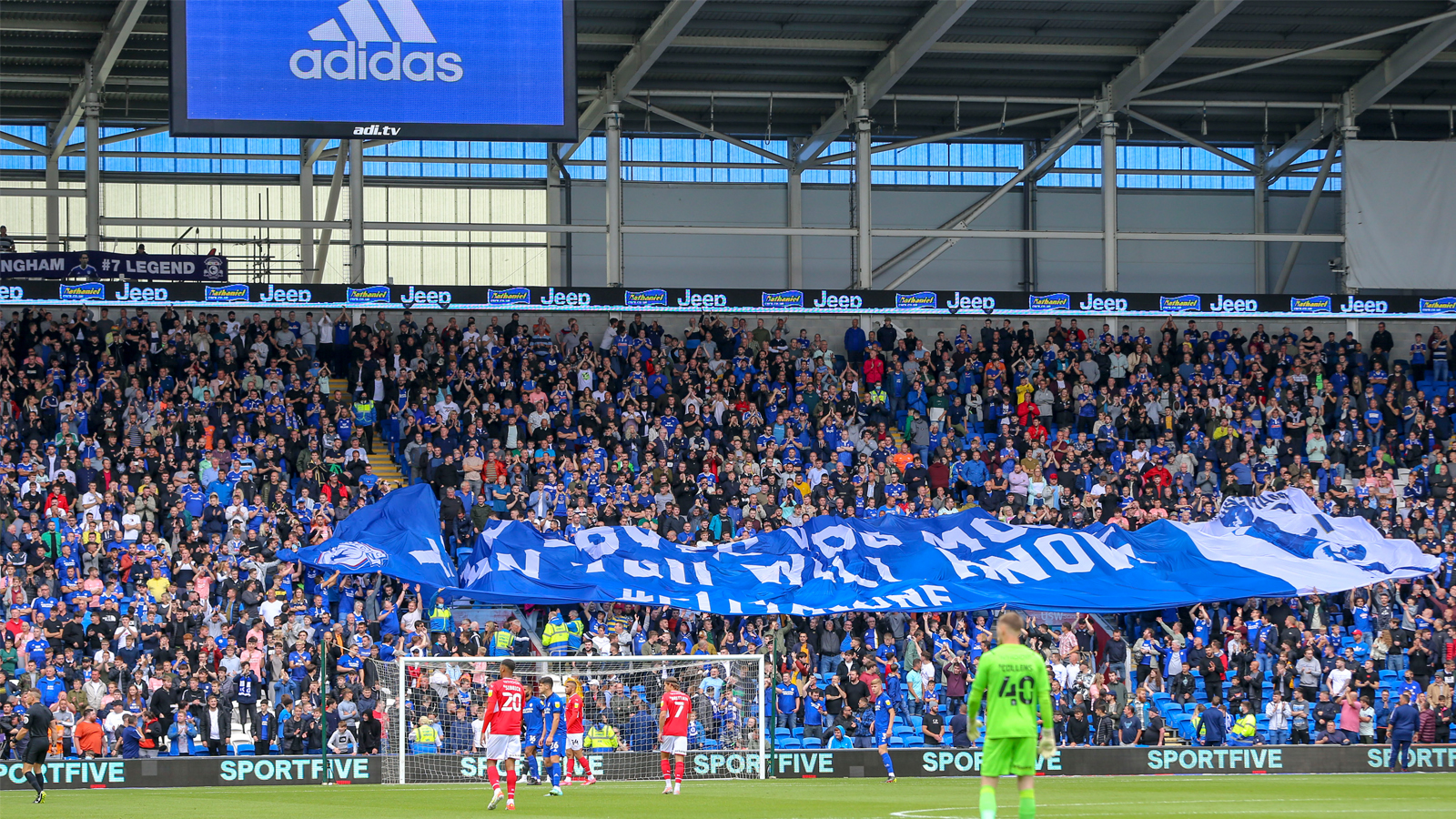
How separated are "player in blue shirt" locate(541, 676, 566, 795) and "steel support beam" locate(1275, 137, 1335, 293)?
1099 inches

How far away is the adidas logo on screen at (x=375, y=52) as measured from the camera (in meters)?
27.5

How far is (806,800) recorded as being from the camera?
20.8 m

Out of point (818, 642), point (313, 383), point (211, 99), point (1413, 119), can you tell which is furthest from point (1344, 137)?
point (211, 99)

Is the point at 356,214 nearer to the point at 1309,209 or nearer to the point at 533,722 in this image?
the point at 533,722

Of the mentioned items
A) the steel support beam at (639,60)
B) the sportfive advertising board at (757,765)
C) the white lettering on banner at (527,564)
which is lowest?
the sportfive advertising board at (757,765)

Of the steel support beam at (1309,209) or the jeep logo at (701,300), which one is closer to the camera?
the jeep logo at (701,300)

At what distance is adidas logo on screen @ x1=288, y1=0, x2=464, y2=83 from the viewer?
27.5m

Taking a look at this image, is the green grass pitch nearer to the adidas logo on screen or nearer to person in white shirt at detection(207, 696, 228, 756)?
person in white shirt at detection(207, 696, 228, 756)

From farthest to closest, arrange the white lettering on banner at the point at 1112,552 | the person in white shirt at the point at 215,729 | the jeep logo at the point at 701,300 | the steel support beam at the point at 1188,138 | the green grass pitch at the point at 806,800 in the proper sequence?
the steel support beam at the point at 1188,138 → the jeep logo at the point at 701,300 → the white lettering on banner at the point at 1112,552 → the person in white shirt at the point at 215,729 → the green grass pitch at the point at 806,800

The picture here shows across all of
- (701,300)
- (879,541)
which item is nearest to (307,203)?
(701,300)

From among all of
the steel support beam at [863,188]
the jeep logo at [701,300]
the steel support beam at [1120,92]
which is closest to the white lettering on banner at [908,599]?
the jeep logo at [701,300]

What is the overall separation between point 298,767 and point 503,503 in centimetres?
824

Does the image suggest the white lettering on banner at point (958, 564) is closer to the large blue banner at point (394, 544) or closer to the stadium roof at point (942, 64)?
the large blue banner at point (394, 544)

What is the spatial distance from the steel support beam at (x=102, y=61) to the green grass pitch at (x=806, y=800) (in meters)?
16.1
